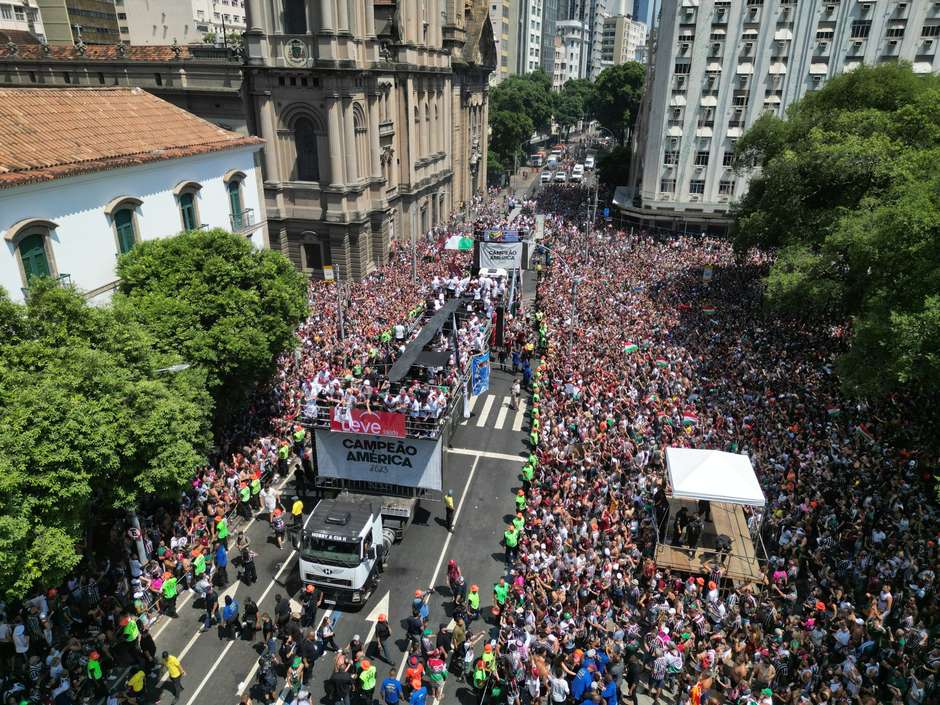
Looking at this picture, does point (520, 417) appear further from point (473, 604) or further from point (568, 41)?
point (568, 41)

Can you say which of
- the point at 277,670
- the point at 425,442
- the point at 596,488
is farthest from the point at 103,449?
the point at 596,488

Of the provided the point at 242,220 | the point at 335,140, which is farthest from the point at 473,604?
the point at 335,140

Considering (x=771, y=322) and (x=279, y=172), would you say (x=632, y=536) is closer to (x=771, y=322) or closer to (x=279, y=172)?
(x=771, y=322)

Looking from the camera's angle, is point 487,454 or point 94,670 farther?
point 487,454

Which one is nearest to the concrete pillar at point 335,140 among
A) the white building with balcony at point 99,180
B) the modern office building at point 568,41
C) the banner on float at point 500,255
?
the white building with balcony at point 99,180

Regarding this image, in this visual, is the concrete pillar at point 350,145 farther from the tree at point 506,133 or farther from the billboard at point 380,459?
the tree at point 506,133

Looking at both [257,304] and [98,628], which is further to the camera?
[257,304]
